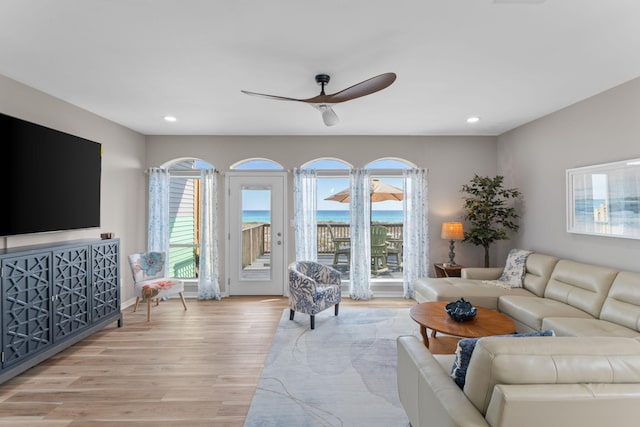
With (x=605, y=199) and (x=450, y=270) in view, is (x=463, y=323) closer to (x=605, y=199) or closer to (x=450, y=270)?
(x=450, y=270)

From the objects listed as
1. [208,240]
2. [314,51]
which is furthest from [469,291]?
[208,240]

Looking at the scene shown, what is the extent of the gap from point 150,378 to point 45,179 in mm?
2301

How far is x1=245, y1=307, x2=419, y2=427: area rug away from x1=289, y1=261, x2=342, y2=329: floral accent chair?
0.23m

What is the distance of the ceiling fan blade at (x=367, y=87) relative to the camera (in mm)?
2205

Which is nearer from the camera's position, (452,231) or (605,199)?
(605,199)

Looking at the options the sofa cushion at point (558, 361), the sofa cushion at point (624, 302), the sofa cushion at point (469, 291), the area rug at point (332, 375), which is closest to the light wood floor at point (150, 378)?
the area rug at point (332, 375)

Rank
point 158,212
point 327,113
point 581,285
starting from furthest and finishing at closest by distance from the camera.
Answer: point 158,212, point 581,285, point 327,113

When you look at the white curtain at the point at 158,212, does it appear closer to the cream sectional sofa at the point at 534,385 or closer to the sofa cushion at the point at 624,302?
the cream sectional sofa at the point at 534,385

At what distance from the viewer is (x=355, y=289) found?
509 cm

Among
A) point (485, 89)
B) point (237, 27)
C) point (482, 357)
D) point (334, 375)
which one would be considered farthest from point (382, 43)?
point (334, 375)

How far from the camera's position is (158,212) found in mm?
5039

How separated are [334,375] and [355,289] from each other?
241 cm

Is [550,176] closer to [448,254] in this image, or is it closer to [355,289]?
[448,254]

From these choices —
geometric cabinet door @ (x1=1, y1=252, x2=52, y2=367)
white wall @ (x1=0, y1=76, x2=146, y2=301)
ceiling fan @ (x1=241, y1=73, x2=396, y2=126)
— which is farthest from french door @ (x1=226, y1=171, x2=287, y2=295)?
geometric cabinet door @ (x1=1, y1=252, x2=52, y2=367)
